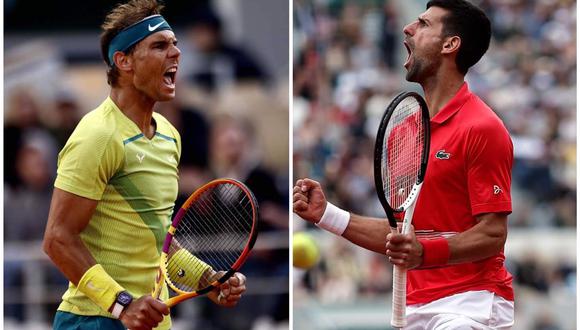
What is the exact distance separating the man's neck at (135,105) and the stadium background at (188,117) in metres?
4.27

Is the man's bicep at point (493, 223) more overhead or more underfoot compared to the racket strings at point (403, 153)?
more underfoot

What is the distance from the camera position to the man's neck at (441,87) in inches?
188

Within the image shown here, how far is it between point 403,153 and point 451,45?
0.51 meters

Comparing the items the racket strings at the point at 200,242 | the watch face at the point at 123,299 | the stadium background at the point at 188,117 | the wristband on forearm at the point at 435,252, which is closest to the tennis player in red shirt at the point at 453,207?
the wristband on forearm at the point at 435,252

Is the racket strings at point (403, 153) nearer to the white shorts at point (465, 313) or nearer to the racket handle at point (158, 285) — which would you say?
the white shorts at point (465, 313)

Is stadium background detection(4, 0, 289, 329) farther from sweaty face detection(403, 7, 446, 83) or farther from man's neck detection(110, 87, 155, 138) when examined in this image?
man's neck detection(110, 87, 155, 138)

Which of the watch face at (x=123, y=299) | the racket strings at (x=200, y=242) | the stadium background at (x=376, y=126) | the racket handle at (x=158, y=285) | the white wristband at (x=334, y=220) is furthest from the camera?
the stadium background at (x=376, y=126)

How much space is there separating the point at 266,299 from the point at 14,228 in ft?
7.50

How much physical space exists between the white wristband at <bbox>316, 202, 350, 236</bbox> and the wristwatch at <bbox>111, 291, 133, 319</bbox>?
0.86 metres

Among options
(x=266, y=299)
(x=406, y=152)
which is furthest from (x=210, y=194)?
(x=266, y=299)

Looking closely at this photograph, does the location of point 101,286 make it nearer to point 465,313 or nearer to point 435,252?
point 435,252

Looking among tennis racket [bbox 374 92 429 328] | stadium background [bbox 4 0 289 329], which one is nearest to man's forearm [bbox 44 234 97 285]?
tennis racket [bbox 374 92 429 328]

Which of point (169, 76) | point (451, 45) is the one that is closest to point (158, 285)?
point (169, 76)

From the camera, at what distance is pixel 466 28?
4824 millimetres
